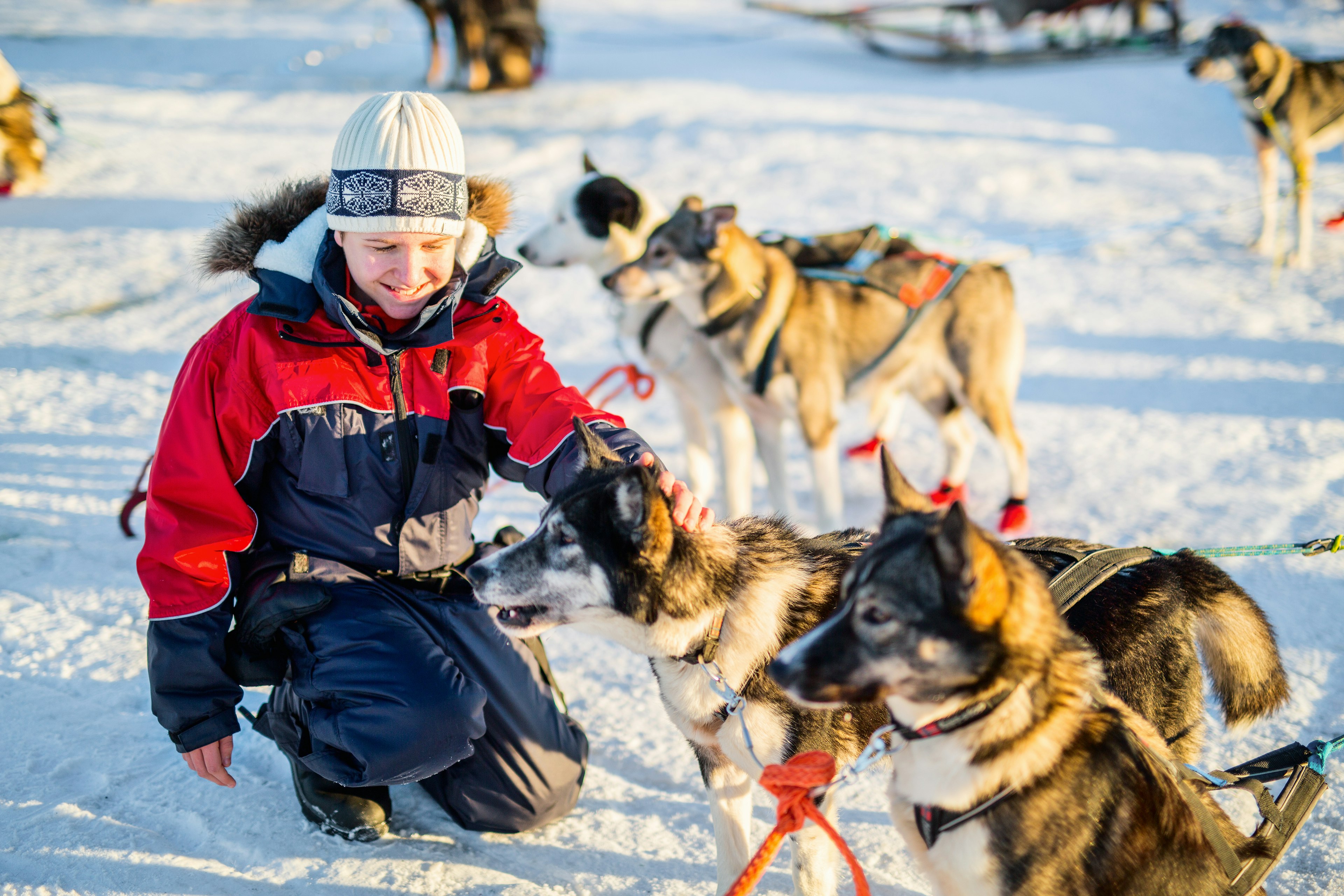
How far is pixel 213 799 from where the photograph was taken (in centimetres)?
212

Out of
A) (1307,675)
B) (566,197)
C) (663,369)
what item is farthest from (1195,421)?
(566,197)

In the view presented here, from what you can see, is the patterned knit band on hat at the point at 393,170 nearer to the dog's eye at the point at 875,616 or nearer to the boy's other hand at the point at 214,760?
the boy's other hand at the point at 214,760

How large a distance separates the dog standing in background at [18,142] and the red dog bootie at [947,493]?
22.9 ft

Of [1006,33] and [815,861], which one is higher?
[1006,33]

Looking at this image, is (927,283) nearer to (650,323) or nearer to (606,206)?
(650,323)

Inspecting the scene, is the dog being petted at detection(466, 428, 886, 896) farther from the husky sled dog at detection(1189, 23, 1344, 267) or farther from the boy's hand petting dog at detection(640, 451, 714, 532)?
the husky sled dog at detection(1189, 23, 1344, 267)

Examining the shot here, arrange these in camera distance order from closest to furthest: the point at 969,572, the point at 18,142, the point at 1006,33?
the point at 969,572
the point at 18,142
the point at 1006,33

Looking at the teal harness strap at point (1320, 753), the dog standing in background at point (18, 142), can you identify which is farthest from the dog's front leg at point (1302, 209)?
the dog standing in background at point (18, 142)

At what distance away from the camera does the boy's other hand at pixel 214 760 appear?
6.01 ft

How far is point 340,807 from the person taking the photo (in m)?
2.01

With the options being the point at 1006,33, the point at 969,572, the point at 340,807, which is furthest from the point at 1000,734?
the point at 1006,33

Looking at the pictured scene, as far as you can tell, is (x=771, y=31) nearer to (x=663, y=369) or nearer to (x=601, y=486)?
(x=663, y=369)

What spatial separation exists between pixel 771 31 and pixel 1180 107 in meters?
6.76

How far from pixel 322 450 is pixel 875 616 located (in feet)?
4.11
